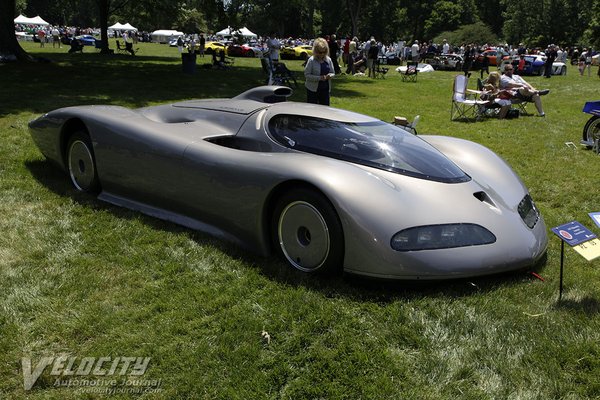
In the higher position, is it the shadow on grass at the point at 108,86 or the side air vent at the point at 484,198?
the shadow on grass at the point at 108,86

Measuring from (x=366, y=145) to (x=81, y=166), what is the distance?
2983 mm

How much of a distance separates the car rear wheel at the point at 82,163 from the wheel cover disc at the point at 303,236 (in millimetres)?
2364

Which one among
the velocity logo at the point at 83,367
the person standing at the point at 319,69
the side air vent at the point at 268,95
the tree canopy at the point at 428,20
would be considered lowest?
the velocity logo at the point at 83,367

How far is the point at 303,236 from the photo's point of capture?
11.7 feet

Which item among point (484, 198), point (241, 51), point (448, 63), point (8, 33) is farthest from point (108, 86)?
point (241, 51)

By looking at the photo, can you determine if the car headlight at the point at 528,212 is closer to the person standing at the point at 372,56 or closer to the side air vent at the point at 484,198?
the side air vent at the point at 484,198

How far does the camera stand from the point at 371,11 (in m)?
74.3

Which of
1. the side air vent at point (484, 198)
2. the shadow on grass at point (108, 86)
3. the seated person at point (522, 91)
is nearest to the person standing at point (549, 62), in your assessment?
the shadow on grass at point (108, 86)

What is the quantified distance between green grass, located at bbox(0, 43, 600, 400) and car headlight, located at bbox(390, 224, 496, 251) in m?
0.30

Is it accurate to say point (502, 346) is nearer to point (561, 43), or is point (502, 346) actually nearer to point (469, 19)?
point (561, 43)

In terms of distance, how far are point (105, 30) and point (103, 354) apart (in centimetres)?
2911

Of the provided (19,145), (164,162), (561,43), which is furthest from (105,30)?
(561,43)

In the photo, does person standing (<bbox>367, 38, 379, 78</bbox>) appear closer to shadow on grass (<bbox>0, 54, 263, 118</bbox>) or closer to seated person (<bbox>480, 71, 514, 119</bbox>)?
shadow on grass (<bbox>0, 54, 263, 118</bbox>)

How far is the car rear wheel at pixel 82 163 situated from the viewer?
5.04m
